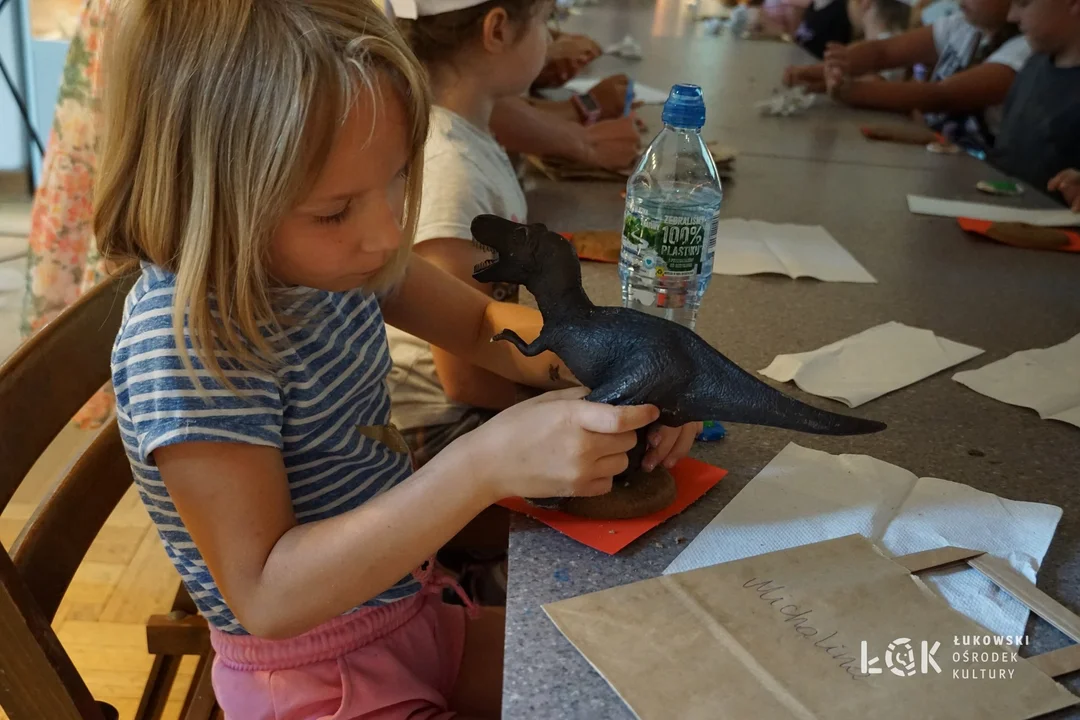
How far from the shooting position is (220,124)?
65 centimetres

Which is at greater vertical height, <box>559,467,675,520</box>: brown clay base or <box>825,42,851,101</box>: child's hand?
<box>559,467,675,520</box>: brown clay base

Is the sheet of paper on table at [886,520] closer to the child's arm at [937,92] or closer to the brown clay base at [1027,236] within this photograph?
the brown clay base at [1027,236]

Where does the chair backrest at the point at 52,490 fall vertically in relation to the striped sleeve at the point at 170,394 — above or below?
below

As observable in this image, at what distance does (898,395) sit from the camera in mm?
974

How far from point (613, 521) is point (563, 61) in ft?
5.80

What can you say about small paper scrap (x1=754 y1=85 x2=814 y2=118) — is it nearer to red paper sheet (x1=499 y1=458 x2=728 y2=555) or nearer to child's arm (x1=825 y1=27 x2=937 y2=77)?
child's arm (x1=825 y1=27 x2=937 y2=77)

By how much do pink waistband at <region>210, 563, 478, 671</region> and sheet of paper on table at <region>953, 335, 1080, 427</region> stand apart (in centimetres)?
61

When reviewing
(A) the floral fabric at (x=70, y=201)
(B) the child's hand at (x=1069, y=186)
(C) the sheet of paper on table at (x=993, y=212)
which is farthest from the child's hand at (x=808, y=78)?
(A) the floral fabric at (x=70, y=201)

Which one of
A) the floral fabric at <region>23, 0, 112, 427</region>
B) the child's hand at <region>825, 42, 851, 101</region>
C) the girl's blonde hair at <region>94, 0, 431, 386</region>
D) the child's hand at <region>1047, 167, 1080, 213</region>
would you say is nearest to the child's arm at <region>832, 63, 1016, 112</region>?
the child's hand at <region>825, 42, 851, 101</region>

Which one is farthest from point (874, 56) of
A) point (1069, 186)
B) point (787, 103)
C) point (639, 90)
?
point (1069, 186)

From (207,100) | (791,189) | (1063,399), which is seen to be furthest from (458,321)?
(791,189)

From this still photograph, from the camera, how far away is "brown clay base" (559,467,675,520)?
0.72 m

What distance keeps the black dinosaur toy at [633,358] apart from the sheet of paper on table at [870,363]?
284 mm

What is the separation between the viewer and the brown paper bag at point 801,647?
21.1 inches
